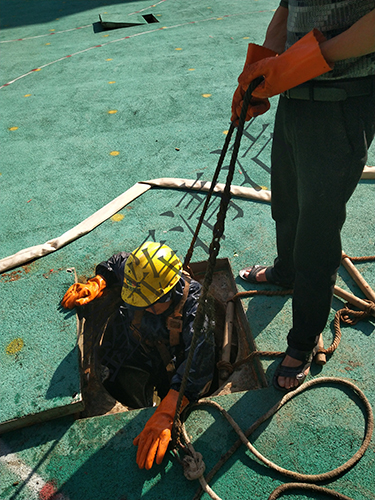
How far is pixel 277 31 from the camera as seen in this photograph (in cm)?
207

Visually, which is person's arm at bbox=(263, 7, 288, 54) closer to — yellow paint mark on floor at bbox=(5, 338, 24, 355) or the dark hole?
yellow paint mark on floor at bbox=(5, 338, 24, 355)

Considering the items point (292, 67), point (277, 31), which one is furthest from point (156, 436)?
point (277, 31)

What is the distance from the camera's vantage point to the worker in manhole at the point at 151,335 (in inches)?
83.4

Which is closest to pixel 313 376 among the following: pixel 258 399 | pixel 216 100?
pixel 258 399

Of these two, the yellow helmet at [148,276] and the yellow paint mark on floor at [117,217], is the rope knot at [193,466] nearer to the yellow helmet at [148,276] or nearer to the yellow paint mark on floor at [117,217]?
the yellow helmet at [148,276]

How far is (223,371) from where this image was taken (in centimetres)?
253

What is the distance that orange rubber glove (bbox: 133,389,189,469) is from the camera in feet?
6.20

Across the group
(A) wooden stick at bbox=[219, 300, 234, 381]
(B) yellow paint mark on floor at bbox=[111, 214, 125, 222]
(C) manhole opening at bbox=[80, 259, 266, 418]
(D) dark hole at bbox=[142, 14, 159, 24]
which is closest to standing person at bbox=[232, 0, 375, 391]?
(C) manhole opening at bbox=[80, 259, 266, 418]

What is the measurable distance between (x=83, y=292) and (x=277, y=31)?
1864 millimetres

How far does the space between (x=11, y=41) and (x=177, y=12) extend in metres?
3.66

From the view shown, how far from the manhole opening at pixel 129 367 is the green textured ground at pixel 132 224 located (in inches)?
5.8

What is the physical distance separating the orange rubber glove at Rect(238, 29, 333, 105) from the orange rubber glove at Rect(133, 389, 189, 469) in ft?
5.13

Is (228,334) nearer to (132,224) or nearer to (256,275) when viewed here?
(256,275)

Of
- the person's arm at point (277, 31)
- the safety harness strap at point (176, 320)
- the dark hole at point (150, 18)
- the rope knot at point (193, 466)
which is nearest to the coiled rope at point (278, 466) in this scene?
the rope knot at point (193, 466)
